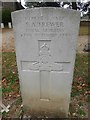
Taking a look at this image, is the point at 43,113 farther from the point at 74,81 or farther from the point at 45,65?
A: the point at 74,81

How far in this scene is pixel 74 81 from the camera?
4.77 meters

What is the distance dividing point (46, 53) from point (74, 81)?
208 centimetres

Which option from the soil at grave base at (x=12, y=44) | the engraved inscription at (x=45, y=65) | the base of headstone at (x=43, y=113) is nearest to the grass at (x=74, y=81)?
the base of headstone at (x=43, y=113)

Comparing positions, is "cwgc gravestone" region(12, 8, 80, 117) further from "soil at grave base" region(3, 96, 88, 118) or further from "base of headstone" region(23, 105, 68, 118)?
"soil at grave base" region(3, 96, 88, 118)

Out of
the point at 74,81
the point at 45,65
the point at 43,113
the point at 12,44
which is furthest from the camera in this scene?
the point at 12,44

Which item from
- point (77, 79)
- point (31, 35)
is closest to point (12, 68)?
point (77, 79)

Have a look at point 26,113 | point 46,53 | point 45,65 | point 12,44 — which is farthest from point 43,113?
point 12,44

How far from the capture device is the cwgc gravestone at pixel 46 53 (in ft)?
8.87

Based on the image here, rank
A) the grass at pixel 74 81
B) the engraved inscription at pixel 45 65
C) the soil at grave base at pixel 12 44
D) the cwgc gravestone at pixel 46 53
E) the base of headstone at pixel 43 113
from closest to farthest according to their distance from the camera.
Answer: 1. the cwgc gravestone at pixel 46 53
2. the engraved inscription at pixel 45 65
3. the base of headstone at pixel 43 113
4. the grass at pixel 74 81
5. the soil at grave base at pixel 12 44

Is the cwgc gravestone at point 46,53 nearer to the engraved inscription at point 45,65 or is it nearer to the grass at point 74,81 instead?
the engraved inscription at point 45,65

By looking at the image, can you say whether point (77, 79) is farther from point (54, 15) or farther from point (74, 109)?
point (54, 15)

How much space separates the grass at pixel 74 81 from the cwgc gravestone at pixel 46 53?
0.71 meters

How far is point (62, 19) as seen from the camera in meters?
2.69

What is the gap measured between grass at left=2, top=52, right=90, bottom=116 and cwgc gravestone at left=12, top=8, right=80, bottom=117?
27.8 inches
